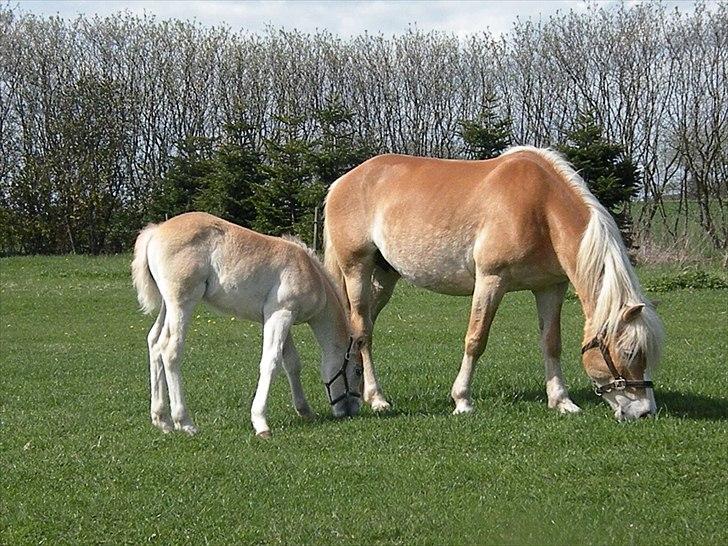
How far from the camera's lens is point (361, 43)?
106 ft

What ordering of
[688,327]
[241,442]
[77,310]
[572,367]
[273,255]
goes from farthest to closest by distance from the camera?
[77,310], [688,327], [572,367], [273,255], [241,442]

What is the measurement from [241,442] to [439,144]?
25059 mm

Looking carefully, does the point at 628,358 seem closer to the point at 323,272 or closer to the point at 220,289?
the point at 323,272

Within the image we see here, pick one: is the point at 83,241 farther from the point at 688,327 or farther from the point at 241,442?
the point at 241,442

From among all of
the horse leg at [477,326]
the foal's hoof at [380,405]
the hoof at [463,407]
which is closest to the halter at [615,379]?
the horse leg at [477,326]

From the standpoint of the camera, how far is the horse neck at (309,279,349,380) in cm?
779

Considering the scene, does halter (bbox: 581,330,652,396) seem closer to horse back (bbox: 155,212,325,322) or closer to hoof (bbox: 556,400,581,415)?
hoof (bbox: 556,400,581,415)

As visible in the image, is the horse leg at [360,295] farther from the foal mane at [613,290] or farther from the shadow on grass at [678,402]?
the foal mane at [613,290]

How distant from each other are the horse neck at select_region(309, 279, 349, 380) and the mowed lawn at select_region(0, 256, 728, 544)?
0.49 metres

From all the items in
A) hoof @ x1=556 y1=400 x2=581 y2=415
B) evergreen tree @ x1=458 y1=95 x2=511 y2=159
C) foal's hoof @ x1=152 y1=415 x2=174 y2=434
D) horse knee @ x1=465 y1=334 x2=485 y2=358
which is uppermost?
evergreen tree @ x1=458 y1=95 x2=511 y2=159

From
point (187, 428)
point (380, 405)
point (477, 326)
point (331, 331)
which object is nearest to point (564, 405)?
point (477, 326)

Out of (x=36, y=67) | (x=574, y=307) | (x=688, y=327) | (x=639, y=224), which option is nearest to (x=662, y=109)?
(x=639, y=224)

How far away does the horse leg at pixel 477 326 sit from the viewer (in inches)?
303

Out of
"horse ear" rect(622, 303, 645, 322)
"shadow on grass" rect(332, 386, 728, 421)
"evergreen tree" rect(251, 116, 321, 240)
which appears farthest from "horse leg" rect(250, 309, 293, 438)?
"evergreen tree" rect(251, 116, 321, 240)
